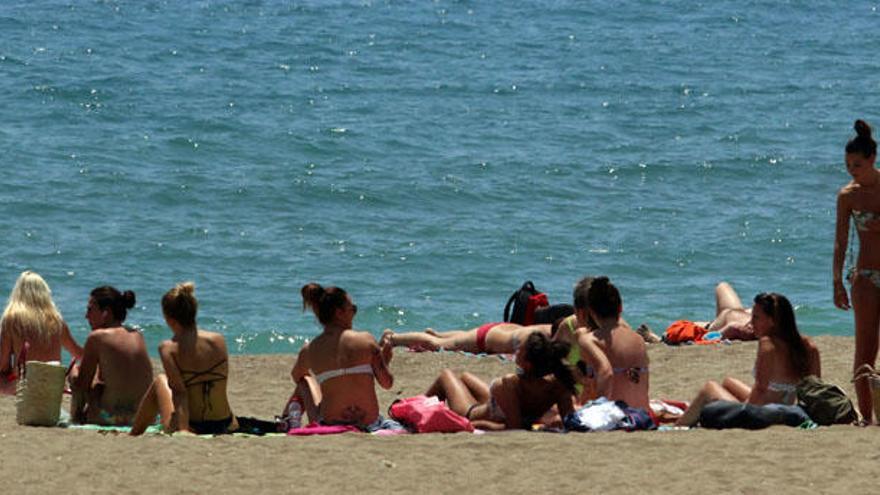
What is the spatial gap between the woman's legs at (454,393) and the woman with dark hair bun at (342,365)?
1.50 feet

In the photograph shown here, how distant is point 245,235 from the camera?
67.9 feet

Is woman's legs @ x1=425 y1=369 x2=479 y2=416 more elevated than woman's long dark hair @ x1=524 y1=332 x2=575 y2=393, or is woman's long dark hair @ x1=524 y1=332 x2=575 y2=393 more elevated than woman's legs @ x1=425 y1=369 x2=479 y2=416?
woman's long dark hair @ x1=524 y1=332 x2=575 y2=393

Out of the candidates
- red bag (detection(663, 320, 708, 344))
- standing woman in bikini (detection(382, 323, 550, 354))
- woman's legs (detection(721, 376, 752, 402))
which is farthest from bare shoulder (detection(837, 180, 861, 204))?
red bag (detection(663, 320, 708, 344))

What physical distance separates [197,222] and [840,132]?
1170 cm

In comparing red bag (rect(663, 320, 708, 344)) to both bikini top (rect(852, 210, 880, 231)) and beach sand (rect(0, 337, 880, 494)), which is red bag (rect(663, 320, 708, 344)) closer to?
bikini top (rect(852, 210, 880, 231))

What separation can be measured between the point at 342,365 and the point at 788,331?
7.96ft

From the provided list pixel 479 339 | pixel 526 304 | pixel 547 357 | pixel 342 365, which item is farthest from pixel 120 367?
pixel 526 304

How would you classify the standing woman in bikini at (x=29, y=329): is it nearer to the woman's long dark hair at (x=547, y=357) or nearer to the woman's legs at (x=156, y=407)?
the woman's legs at (x=156, y=407)

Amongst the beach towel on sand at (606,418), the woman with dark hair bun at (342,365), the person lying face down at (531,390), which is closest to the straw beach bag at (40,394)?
the woman with dark hair bun at (342,365)

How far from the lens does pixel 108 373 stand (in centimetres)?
978

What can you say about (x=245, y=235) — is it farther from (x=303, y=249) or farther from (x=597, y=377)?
(x=597, y=377)

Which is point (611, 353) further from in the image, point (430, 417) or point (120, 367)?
point (120, 367)

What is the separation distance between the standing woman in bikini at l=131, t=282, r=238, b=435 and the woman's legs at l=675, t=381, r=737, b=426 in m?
A: 2.48

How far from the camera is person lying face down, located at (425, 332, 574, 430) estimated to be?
8969mm
